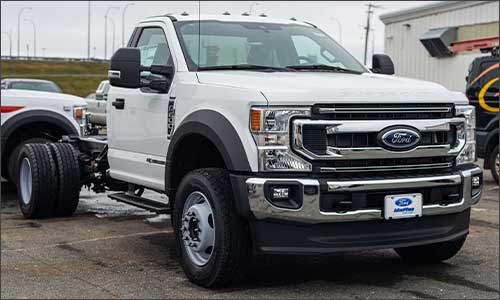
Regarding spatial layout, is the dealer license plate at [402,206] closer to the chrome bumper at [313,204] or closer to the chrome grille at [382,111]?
the chrome bumper at [313,204]

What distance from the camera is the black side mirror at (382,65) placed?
23.4 feet

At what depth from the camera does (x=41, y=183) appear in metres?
8.14

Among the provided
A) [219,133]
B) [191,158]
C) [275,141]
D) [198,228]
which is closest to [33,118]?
[191,158]

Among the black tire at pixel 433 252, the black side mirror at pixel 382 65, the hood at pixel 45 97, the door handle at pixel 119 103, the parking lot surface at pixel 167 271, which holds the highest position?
the black side mirror at pixel 382 65

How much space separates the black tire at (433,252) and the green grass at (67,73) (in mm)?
58057

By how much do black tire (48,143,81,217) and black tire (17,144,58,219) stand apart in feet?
0.17

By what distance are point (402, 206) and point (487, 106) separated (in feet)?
24.0

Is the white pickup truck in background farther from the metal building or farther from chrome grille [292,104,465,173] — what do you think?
the metal building

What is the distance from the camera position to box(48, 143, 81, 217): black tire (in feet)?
27.0

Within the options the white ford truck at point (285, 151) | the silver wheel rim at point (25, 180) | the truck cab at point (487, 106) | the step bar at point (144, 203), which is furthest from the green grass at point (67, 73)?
the white ford truck at point (285, 151)

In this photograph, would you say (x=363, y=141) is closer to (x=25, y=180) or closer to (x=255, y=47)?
(x=255, y=47)

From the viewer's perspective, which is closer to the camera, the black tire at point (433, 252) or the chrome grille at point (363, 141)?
the chrome grille at point (363, 141)

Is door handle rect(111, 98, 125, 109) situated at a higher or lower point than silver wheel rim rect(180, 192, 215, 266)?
higher

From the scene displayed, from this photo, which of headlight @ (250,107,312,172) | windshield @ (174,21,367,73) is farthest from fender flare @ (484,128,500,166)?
headlight @ (250,107,312,172)
